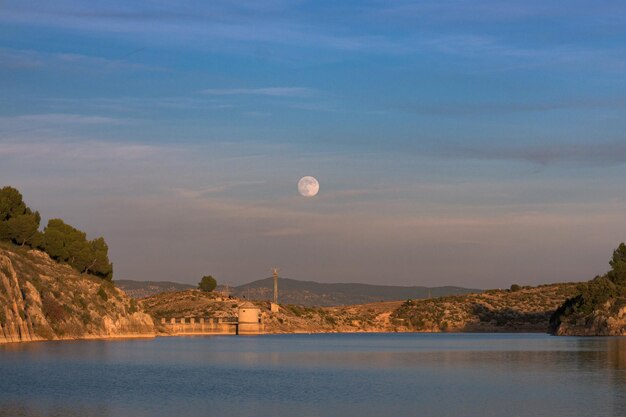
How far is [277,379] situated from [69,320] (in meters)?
82.0

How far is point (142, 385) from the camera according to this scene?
77.8 meters

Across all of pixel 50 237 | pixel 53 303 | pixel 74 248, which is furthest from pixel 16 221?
pixel 53 303

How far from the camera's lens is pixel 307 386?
79500 mm

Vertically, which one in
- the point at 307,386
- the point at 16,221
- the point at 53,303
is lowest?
the point at 307,386

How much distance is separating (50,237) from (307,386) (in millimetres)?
116118

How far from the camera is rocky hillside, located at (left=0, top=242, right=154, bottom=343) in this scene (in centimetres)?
13675

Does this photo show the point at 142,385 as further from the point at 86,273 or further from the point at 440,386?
the point at 86,273

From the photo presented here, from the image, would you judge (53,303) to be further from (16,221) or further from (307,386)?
(307,386)

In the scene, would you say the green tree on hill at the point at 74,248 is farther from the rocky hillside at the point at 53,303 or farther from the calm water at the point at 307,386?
the calm water at the point at 307,386

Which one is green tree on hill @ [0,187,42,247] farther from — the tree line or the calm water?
the calm water

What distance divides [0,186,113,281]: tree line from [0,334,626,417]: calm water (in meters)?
58.6

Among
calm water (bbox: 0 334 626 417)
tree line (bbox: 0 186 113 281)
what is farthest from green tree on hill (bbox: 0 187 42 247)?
calm water (bbox: 0 334 626 417)

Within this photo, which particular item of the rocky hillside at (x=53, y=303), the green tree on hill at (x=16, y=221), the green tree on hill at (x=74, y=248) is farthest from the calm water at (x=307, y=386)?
the green tree on hill at (x=74, y=248)

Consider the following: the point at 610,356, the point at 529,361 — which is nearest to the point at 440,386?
the point at 529,361
